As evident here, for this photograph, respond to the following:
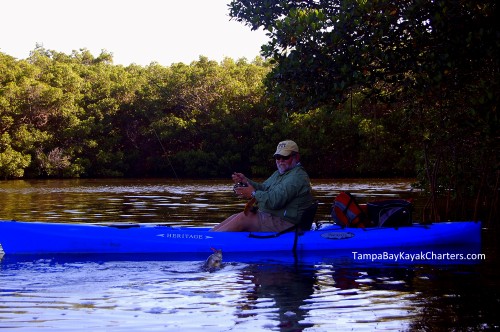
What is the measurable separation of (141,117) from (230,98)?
5.32m

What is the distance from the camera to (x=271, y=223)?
9883 mm

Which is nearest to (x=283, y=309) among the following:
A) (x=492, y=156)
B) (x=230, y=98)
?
(x=492, y=156)

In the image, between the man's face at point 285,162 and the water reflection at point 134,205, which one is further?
the water reflection at point 134,205

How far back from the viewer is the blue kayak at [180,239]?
9.80m

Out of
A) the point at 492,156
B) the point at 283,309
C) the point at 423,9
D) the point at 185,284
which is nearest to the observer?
the point at 283,309

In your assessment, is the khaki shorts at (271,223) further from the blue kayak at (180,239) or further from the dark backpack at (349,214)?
the dark backpack at (349,214)

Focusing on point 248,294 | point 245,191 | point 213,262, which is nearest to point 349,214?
point 245,191

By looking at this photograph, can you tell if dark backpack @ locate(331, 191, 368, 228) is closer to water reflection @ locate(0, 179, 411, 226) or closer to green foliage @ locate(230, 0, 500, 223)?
green foliage @ locate(230, 0, 500, 223)

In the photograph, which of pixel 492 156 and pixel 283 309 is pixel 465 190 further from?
pixel 283 309

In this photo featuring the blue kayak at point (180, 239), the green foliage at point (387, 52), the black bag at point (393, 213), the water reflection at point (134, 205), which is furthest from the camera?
the water reflection at point (134, 205)

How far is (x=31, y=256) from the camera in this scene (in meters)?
9.77

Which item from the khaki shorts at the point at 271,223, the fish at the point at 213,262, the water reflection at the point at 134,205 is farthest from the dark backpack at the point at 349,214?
the water reflection at the point at 134,205

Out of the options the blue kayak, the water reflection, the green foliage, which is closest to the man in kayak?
the blue kayak

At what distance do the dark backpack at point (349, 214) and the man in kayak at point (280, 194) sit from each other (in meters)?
0.59
